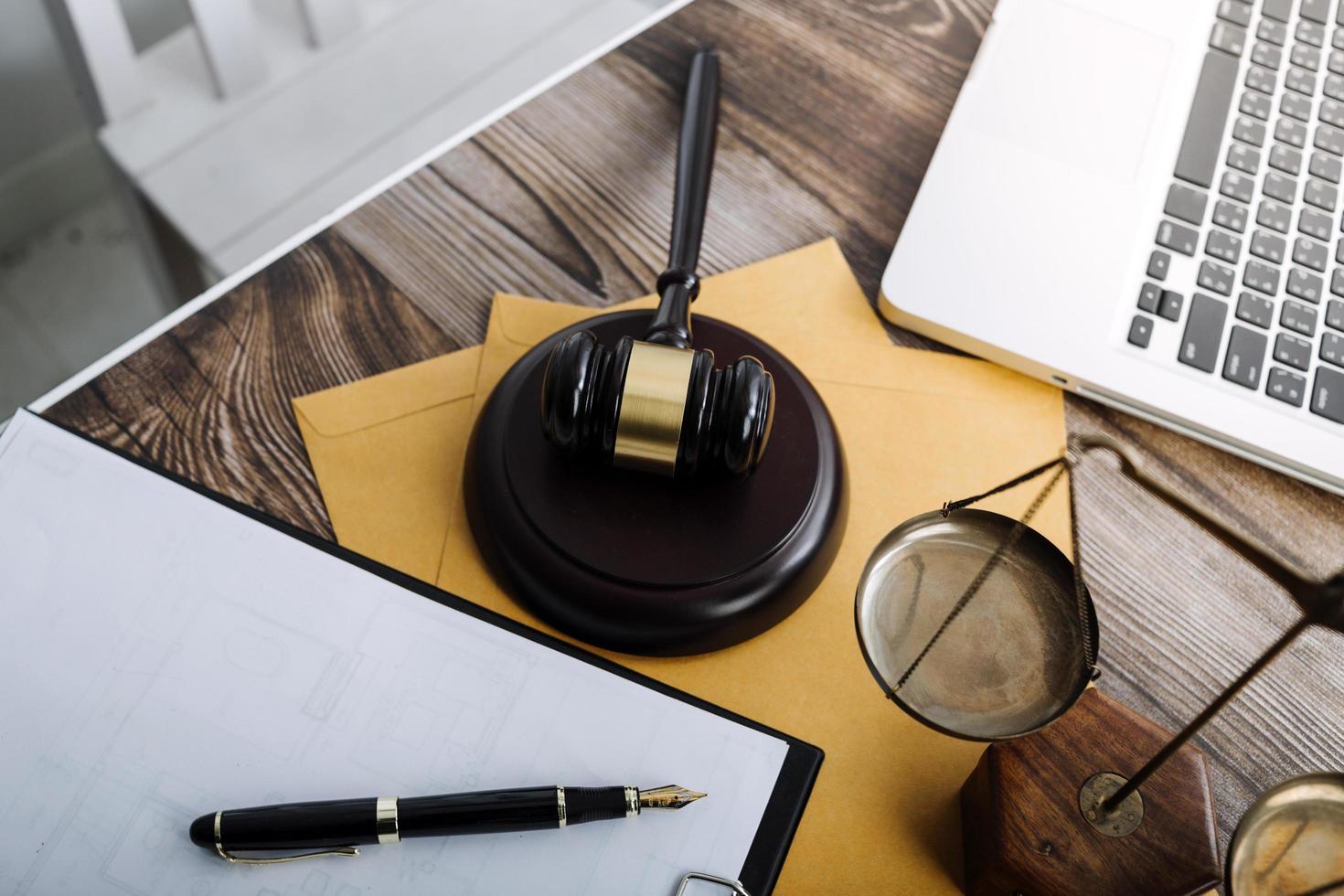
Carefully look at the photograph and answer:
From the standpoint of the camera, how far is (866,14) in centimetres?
73

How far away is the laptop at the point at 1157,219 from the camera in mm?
555

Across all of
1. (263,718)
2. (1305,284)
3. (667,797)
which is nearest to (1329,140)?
(1305,284)

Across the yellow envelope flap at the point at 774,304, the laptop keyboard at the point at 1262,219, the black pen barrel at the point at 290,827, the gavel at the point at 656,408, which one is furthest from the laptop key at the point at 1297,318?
the black pen barrel at the point at 290,827

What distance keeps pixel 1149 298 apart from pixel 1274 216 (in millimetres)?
106

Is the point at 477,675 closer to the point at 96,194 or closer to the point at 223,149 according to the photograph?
the point at 223,149

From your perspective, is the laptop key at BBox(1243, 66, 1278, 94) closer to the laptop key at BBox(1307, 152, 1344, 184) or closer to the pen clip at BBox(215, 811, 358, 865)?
the laptop key at BBox(1307, 152, 1344, 184)

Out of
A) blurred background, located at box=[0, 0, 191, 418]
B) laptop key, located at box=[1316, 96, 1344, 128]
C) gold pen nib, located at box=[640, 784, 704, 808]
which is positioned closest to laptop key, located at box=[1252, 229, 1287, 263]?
laptop key, located at box=[1316, 96, 1344, 128]

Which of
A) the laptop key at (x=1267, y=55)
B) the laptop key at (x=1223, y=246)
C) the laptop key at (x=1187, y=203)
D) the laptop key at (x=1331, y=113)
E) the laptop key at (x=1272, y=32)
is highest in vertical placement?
the laptop key at (x=1272, y=32)

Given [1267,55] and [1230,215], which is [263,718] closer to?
[1230,215]

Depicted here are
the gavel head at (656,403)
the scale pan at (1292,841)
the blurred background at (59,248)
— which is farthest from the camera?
the blurred background at (59,248)

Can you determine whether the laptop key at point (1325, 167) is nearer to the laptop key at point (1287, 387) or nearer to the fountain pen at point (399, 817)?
the laptop key at point (1287, 387)

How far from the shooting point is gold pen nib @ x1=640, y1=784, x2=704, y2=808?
0.43m

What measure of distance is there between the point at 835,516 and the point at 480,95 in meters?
0.59

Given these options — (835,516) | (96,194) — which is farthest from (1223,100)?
(96,194)
